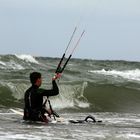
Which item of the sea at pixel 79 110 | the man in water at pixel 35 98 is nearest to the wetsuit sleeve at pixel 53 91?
the man in water at pixel 35 98

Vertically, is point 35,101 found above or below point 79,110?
above

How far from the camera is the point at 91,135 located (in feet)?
34.2

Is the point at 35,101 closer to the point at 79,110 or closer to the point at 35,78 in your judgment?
the point at 35,78

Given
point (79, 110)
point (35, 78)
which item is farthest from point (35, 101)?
point (79, 110)

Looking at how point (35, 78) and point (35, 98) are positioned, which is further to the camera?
point (35, 98)

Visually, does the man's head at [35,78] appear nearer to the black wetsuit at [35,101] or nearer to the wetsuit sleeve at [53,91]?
the black wetsuit at [35,101]

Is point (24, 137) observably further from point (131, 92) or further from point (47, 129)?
point (131, 92)

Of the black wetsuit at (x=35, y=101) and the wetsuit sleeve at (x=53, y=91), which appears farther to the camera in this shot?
the black wetsuit at (x=35, y=101)

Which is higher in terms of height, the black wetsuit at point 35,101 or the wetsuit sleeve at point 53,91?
the wetsuit sleeve at point 53,91

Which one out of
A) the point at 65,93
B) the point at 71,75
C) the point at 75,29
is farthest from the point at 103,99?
the point at 75,29

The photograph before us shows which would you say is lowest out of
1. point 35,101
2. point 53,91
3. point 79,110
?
point 79,110

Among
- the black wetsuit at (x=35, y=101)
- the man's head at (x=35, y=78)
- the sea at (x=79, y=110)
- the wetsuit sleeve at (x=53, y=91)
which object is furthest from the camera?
the black wetsuit at (x=35, y=101)

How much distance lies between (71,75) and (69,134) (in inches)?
677

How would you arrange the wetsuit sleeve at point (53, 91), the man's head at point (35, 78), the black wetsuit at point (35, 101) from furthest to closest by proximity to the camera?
the black wetsuit at point (35, 101) → the man's head at point (35, 78) → the wetsuit sleeve at point (53, 91)
